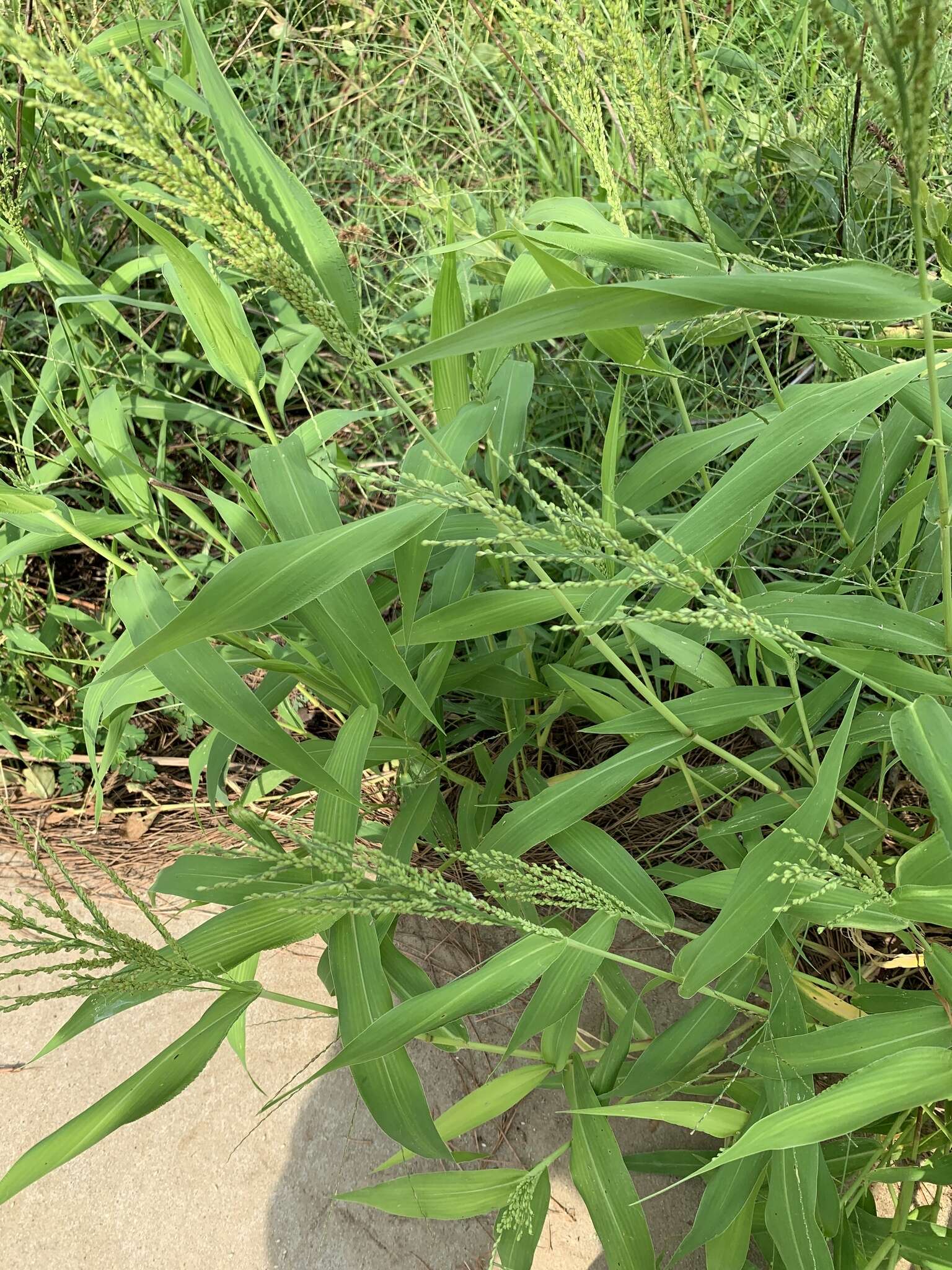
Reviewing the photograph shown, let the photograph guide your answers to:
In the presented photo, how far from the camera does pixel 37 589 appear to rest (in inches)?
70.1

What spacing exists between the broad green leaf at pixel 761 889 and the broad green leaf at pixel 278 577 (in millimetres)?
396

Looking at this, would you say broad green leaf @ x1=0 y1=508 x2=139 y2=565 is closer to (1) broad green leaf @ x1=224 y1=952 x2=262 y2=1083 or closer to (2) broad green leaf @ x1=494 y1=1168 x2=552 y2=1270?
(1) broad green leaf @ x1=224 y1=952 x2=262 y2=1083

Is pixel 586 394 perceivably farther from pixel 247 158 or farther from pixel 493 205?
pixel 247 158

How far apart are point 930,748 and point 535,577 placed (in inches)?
26.2

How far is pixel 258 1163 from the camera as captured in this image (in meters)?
1.40

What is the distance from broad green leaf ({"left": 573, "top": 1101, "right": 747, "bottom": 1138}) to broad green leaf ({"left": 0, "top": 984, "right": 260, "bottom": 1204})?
348mm

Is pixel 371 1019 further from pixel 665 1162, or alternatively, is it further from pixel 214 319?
pixel 214 319

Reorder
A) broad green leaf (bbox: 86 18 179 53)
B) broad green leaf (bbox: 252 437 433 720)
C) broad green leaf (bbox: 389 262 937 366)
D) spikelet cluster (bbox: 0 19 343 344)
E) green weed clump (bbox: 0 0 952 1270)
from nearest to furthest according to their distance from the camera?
spikelet cluster (bbox: 0 19 343 344) < broad green leaf (bbox: 389 262 937 366) < green weed clump (bbox: 0 0 952 1270) < broad green leaf (bbox: 252 437 433 720) < broad green leaf (bbox: 86 18 179 53)

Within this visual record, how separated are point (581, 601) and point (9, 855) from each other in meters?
1.33

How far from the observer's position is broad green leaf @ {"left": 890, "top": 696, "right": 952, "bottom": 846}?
2.16 ft

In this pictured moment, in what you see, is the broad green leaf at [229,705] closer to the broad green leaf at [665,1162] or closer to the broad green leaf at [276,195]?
the broad green leaf at [276,195]

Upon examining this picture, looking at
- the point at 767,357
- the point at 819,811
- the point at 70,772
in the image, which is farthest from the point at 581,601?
the point at 70,772

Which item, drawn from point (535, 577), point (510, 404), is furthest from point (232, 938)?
point (510, 404)

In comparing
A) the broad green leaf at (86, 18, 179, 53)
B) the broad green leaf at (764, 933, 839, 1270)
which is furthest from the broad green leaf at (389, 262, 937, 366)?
the broad green leaf at (86, 18, 179, 53)
